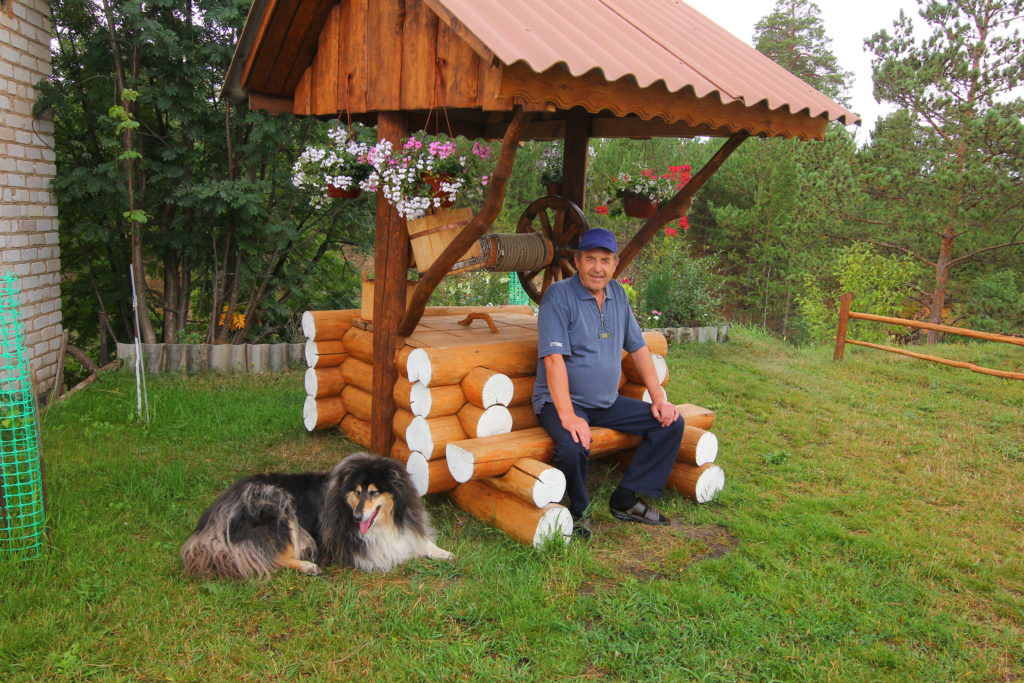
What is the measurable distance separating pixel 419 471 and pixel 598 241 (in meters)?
1.88

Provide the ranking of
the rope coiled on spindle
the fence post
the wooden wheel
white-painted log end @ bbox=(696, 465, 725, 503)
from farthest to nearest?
the fence post < the wooden wheel < the rope coiled on spindle < white-painted log end @ bbox=(696, 465, 725, 503)

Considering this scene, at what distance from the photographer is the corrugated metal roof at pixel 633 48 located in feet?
11.7

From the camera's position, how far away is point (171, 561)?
3756 millimetres

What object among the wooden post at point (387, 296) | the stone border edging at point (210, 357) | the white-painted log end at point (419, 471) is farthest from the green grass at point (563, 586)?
the stone border edging at point (210, 357)

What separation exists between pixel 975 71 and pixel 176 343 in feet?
52.3

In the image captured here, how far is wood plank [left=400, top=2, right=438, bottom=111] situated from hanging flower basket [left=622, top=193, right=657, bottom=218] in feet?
7.24

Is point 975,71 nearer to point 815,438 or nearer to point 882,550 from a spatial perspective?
point 815,438

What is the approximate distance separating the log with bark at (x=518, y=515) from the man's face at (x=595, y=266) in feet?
4.79

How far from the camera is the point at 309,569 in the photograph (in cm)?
371

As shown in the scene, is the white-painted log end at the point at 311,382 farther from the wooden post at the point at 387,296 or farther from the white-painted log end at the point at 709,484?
the white-painted log end at the point at 709,484

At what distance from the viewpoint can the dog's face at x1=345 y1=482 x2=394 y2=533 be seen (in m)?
3.61

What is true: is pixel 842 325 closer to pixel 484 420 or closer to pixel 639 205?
pixel 639 205

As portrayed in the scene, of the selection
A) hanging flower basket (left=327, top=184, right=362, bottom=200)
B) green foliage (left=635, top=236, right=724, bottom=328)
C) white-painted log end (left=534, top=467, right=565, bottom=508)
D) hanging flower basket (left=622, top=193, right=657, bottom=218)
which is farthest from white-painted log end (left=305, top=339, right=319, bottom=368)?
green foliage (left=635, top=236, right=724, bottom=328)

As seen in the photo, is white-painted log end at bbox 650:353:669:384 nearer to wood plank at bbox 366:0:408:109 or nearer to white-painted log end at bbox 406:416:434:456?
white-painted log end at bbox 406:416:434:456
